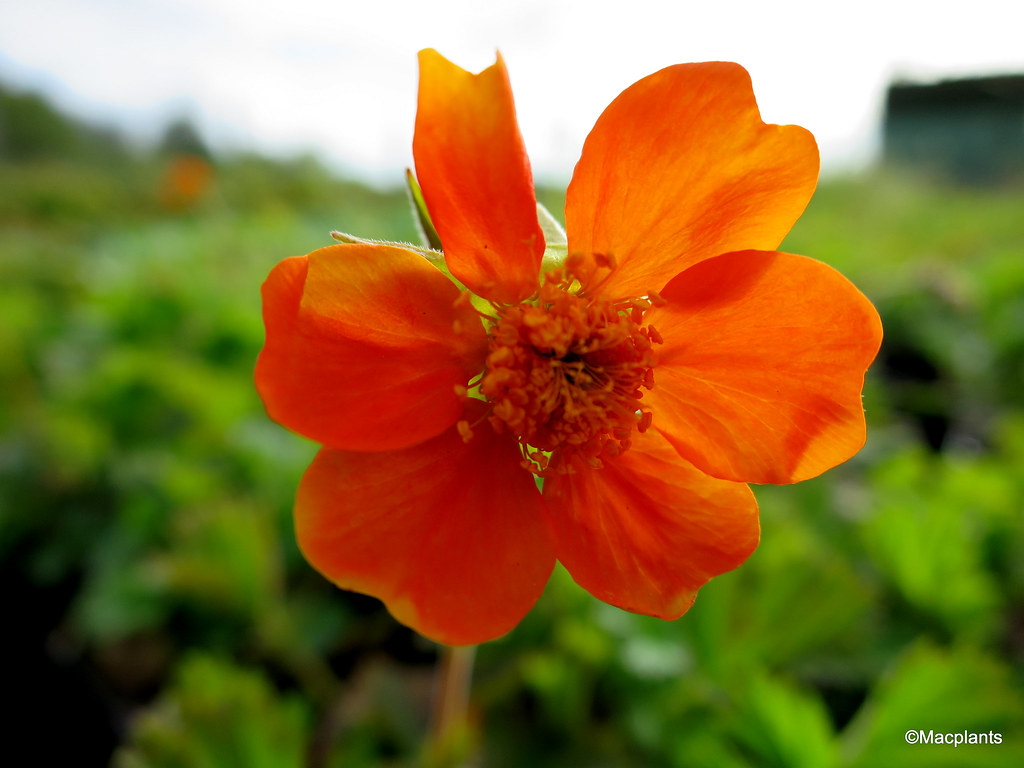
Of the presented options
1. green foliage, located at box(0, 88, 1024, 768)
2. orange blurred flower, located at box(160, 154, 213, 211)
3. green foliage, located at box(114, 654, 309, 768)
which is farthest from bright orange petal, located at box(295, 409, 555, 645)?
orange blurred flower, located at box(160, 154, 213, 211)

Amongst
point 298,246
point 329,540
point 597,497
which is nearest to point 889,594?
point 597,497

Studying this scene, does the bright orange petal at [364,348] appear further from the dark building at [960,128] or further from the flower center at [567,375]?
the dark building at [960,128]

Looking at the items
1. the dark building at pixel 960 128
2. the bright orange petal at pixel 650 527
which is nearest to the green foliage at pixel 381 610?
the bright orange petal at pixel 650 527

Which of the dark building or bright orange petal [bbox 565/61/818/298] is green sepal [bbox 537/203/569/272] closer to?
bright orange petal [bbox 565/61/818/298]

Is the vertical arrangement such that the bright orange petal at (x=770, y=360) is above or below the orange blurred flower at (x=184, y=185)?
below

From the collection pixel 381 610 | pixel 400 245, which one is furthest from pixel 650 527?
pixel 381 610
